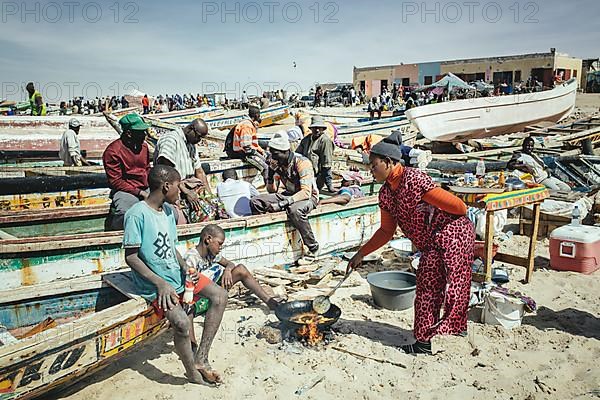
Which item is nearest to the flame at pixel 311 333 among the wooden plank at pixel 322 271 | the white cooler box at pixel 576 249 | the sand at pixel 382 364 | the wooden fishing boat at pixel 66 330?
the sand at pixel 382 364

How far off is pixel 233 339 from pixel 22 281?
2095 mm

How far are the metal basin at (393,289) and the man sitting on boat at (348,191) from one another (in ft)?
5.18

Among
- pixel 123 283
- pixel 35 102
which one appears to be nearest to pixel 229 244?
pixel 123 283

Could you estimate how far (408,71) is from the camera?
4494 cm

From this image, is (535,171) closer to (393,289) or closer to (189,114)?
(393,289)

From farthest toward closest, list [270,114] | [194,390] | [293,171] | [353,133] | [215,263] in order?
[270,114] → [353,133] → [293,171] → [215,263] → [194,390]

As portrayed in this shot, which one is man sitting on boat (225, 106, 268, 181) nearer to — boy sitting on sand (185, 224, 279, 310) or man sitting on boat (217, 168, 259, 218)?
man sitting on boat (217, 168, 259, 218)

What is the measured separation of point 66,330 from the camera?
9.45 ft

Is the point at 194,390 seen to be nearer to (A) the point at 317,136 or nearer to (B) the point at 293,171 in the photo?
(B) the point at 293,171

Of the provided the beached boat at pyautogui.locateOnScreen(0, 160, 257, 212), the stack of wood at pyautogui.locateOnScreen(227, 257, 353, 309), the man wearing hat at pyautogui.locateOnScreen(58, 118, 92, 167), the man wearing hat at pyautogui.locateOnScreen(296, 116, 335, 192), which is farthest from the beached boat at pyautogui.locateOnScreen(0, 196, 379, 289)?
the man wearing hat at pyautogui.locateOnScreen(58, 118, 92, 167)

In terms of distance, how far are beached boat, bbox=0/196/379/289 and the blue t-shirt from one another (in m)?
1.27

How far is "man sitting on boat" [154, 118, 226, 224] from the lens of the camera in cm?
545

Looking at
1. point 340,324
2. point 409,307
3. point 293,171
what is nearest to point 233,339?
point 340,324

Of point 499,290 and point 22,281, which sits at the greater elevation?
point 22,281
